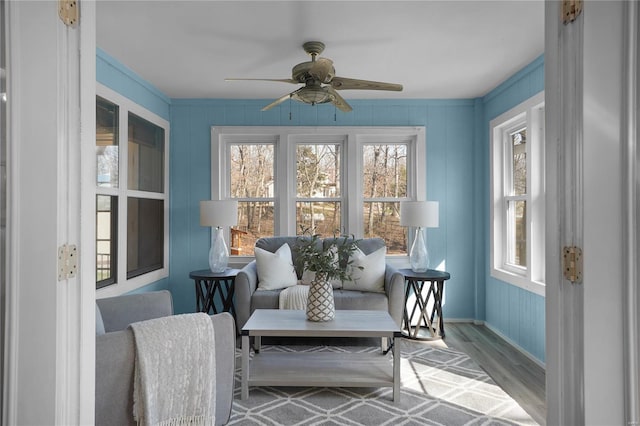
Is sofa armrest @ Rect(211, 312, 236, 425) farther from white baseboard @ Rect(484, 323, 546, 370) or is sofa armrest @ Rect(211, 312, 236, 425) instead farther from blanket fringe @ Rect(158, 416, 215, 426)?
white baseboard @ Rect(484, 323, 546, 370)

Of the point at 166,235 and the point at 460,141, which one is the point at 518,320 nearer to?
the point at 460,141

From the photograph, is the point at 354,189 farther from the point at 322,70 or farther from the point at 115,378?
the point at 115,378

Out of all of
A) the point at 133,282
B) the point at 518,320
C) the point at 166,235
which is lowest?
the point at 518,320

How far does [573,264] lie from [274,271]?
324cm

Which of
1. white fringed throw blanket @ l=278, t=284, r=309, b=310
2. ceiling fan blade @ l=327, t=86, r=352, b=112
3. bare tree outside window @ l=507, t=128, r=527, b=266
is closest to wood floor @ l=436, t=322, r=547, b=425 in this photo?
bare tree outside window @ l=507, t=128, r=527, b=266

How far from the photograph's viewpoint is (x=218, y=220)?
14.3 ft

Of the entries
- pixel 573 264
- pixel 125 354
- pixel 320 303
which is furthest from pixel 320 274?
pixel 573 264

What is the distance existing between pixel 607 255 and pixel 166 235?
453 centimetres

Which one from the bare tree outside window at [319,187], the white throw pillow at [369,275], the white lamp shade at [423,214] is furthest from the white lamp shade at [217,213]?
the white lamp shade at [423,214]

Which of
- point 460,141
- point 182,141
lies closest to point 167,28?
point 182,141

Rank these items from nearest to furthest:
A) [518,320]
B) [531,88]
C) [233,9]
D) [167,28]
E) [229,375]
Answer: [229,375] < [233,9] < [167,28] < [531,88] < [518,320]

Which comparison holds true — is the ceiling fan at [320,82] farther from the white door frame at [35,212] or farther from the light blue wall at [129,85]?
the white door frame at [35,212]

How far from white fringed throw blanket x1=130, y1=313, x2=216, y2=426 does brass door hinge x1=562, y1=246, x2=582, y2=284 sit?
1.65m

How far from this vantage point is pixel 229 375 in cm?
235
